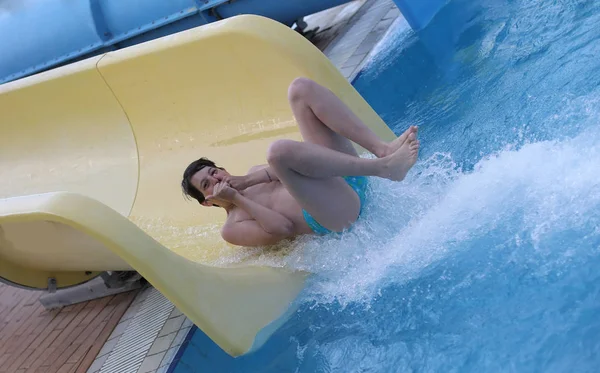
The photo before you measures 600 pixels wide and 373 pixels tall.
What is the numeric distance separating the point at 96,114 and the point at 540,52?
311 cm

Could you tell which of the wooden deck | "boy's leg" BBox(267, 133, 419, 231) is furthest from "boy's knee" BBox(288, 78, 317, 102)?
the wooden deck

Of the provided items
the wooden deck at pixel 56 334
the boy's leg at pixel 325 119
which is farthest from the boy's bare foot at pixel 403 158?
A: the wooden deck at pixel 56 334

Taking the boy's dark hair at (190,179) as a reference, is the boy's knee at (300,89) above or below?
above

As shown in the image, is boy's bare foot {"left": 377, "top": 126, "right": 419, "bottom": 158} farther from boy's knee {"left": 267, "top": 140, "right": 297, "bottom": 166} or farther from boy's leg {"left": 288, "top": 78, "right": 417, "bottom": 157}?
boy's knee {"left": 267, "top": 140, "right": 297, "bottom": 166}

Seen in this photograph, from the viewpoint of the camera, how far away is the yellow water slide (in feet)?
8.90

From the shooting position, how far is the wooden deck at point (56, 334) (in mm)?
3764

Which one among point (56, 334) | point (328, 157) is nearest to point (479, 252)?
point (328, 157)

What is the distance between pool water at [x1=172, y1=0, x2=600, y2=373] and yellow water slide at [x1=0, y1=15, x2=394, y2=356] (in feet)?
1.02

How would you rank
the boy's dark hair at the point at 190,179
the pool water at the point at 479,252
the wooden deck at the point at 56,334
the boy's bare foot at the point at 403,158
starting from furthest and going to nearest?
the wooden deck at the point at 56,334 → the boy's dark hair at the point at 190,179 → the boy's bare foot at the point at 403,158 → the pool water at the point at 479,252

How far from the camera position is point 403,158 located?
8.66ft

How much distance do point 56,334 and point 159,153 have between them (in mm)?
1382

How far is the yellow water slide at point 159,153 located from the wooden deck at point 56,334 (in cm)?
25

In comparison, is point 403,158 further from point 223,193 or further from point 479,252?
point 223,193

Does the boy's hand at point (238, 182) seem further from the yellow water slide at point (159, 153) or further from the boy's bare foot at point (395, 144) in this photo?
the boy's bare foot at point (395, 144)
